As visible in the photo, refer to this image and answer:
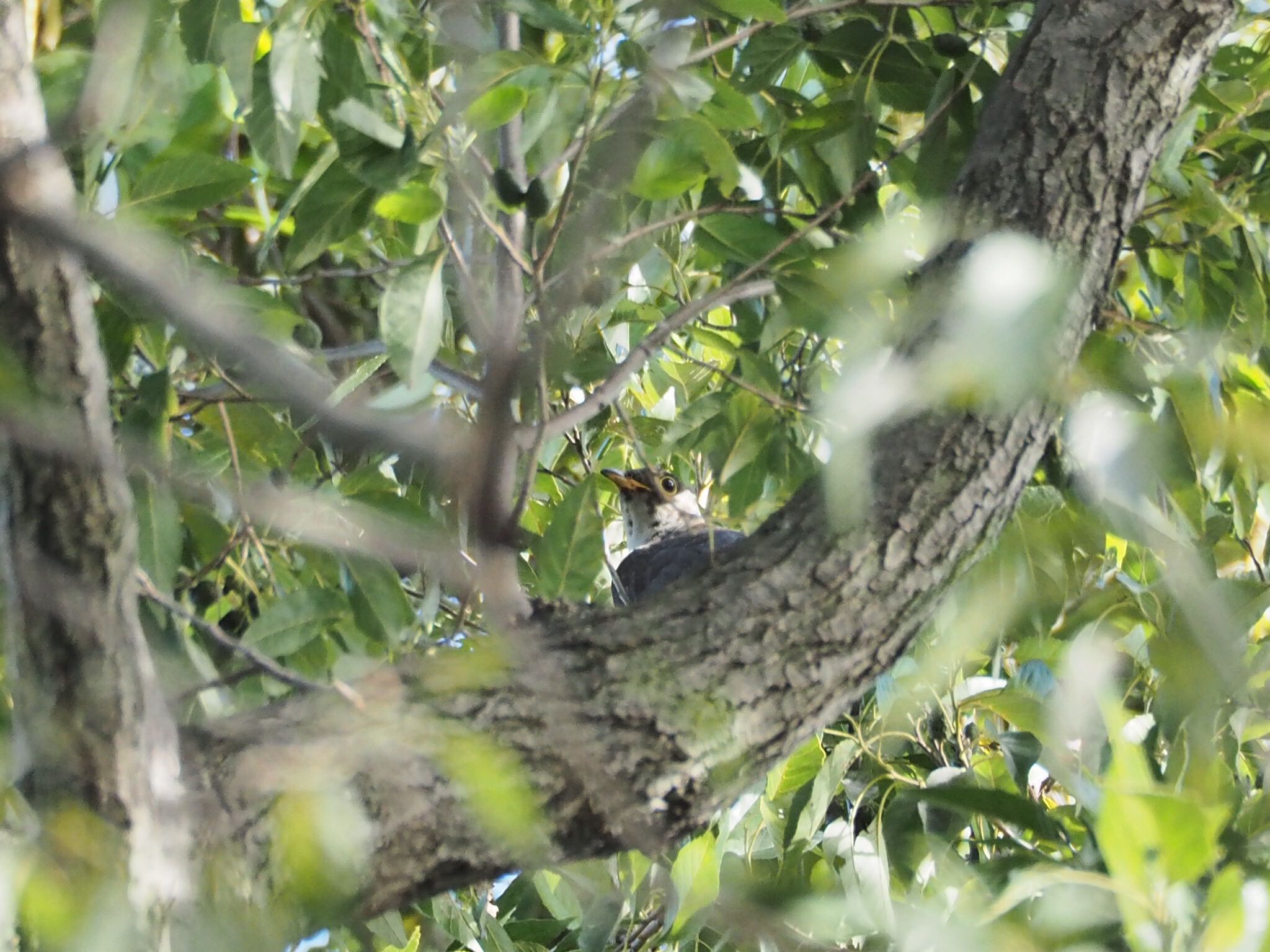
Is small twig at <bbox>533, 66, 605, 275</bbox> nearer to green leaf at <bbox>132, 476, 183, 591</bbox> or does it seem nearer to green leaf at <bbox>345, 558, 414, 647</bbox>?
green leaf at <bbox>345, 558, 414, 647</bbox>

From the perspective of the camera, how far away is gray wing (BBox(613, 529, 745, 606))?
3.34 metres

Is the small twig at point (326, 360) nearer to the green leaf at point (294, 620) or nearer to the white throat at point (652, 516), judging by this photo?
the green leaf at point (294, 620)

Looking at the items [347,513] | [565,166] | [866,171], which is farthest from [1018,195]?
[347,513]

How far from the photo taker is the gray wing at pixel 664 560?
11.0 ft

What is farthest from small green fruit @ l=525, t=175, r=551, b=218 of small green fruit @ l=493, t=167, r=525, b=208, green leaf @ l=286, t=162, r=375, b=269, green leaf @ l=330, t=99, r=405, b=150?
green leaf @ l=286, t=162, r=375, b=269

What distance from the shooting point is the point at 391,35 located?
147 cm

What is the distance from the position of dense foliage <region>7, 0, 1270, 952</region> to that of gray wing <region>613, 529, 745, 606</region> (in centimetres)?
97

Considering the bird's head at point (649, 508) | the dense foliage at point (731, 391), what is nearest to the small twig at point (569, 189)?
the dense foliage at point (731, 391)

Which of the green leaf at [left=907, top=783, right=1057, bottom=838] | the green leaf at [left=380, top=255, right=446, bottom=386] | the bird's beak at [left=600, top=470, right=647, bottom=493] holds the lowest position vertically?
the bird's beak at [left=600, top=470, right=647, bottom=493]

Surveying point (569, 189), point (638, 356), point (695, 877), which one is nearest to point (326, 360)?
point (638, 356)

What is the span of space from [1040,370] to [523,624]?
583 millimetres

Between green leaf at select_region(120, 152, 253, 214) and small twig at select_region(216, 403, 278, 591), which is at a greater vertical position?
green leaf at select_region(120, 152, 253, 214)

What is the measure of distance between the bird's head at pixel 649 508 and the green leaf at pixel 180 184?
2.44m

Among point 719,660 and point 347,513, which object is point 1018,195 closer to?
point 719,660
